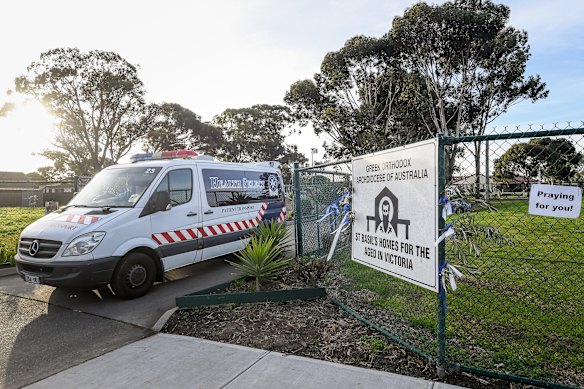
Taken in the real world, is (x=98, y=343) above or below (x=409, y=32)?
below

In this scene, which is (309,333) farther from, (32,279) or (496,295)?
(32,279)

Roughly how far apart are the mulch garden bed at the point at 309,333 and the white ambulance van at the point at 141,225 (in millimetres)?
1311

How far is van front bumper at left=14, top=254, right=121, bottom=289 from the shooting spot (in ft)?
15.1

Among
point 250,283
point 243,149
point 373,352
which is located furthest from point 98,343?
point 243,149

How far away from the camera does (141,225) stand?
17.2 feet

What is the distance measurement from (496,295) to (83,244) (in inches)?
218

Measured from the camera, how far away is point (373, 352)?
328 cm

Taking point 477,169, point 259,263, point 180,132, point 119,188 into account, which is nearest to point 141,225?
point 119,188

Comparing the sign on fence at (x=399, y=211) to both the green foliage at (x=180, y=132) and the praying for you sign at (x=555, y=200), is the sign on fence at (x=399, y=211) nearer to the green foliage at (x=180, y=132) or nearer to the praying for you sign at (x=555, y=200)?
the praying for you sign at (x=555, y=200)

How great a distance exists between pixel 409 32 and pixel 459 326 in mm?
23396

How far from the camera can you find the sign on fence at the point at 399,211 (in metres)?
2.87

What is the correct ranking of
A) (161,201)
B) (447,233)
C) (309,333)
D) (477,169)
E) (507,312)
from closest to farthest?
(447,233) → (477,169) → (309,333) → (507,312) → (161,201)

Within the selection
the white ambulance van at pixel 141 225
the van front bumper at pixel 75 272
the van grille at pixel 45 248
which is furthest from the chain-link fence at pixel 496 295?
the van grille at pixel 45 248

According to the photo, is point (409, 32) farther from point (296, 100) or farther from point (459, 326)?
point (459, 326)
